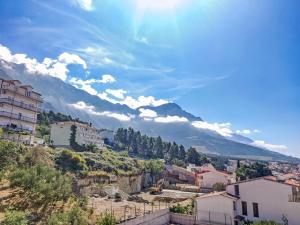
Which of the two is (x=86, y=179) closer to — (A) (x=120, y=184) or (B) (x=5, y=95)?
(A) (x=120, y=184)

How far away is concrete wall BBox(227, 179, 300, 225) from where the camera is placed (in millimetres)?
35031

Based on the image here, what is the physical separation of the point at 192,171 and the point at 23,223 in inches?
3276

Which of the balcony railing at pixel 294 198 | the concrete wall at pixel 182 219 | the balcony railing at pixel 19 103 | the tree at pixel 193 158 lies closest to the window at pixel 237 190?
the balcony railing at pixel 294 198

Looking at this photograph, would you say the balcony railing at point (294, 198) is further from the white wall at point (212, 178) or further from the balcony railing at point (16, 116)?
the balcony railing at point (16, 116)

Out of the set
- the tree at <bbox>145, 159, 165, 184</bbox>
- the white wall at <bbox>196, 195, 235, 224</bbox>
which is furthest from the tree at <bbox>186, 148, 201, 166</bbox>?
the white wall at <bbox>196, 195, 235, 224</bbox>

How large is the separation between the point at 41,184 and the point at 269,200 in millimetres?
28122

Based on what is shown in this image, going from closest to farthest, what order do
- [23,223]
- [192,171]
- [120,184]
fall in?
1. [23,223]
2. [120,184]
3. [192,171]

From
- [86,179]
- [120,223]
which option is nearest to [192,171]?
[86,179]

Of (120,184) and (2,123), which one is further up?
(2,123)

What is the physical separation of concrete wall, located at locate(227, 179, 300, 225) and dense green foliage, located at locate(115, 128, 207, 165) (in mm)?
87361

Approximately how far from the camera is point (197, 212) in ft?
128

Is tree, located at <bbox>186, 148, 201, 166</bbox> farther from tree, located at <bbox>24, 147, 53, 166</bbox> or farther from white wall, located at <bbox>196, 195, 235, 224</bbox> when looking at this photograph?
tree, located at <bbox>24, 147, 53, 166</bbox>

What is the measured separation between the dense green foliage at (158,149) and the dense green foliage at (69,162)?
77034mm

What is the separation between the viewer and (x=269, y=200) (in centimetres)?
3659
